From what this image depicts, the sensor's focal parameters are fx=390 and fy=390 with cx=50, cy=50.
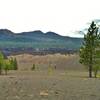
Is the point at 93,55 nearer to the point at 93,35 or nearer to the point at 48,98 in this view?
the point at 93,35

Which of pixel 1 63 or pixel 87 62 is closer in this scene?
pixel 87 62

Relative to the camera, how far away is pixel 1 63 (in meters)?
130

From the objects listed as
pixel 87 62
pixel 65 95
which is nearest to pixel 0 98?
pixel 65 95

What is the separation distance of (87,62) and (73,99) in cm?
6128

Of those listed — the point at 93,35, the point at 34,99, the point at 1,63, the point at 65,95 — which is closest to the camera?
the point at 34,99

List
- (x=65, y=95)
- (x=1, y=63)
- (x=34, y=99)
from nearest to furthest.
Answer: (x=34, y=99)
(x=65, y=95)
(x=1, y=63)

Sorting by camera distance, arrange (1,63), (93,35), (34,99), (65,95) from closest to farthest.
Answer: (34,99) → (65,95) → (93,35) → (1,63)

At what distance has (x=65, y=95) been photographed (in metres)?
22.4

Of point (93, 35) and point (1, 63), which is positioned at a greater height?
point (93, 35)

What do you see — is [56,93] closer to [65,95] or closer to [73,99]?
[65,95]

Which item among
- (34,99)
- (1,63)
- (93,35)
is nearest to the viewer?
(34,99)

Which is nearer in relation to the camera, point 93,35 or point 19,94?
point 19,94

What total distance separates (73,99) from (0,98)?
3.89 m

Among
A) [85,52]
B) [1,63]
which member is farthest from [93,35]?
[1,63]
